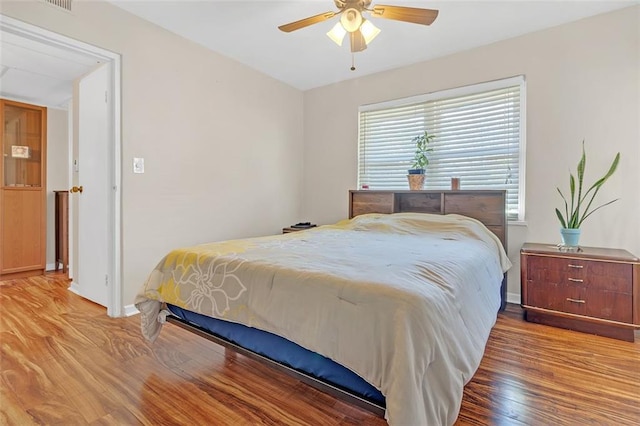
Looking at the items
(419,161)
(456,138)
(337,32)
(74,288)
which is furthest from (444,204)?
(74,288)

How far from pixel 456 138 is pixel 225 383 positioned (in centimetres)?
308

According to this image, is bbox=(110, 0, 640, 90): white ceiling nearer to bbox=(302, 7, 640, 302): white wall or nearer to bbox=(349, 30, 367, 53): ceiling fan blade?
bbox=(302, 7, 640, 302): white wall

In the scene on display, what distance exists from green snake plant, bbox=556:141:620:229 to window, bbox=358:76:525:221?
35 cm

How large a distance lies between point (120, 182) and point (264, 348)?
6.60 feet

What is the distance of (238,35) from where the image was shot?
299cm

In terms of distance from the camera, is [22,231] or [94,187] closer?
[94,187]

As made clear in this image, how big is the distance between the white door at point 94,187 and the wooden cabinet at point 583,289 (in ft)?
11.4

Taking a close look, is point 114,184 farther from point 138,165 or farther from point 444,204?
point 444,204

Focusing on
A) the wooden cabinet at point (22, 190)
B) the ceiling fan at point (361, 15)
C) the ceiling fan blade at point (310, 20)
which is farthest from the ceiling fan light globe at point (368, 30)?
the wooden cabinet at point (22, 190)


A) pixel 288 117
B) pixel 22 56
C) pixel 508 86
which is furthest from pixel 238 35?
pixel 508 86

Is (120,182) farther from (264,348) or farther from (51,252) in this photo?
(51,252)

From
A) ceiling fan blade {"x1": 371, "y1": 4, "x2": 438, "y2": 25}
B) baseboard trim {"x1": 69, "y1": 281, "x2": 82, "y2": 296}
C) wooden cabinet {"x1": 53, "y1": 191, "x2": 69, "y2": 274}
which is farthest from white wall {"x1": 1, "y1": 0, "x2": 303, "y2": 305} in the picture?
wooden cabinet {"x1": 53, "y1": 191, "x2": 69, "y2": 274}

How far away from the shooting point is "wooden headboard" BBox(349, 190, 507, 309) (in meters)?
2.87

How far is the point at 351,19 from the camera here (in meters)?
2.09
